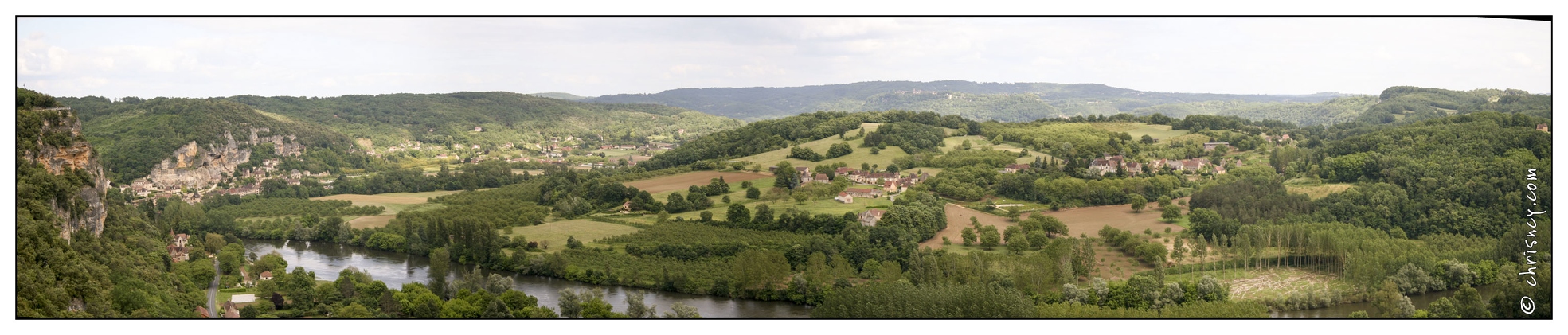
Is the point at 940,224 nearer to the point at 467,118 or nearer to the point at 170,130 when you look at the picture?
the point at 170,130

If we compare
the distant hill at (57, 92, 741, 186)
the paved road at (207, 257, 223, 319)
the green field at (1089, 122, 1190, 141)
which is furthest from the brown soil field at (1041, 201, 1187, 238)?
the paved road at (207, 257, 223, 319)

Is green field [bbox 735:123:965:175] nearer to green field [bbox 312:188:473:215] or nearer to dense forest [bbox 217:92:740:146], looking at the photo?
green field [bbox 312:188:473:215]

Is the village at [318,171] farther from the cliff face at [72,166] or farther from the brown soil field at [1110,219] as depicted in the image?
the brown soil field at [1110,219]

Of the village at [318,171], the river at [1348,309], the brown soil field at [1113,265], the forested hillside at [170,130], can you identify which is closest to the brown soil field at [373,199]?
the village at [318,171]

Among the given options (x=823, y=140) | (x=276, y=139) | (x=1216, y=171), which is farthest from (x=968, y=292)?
(x=276, y=139)

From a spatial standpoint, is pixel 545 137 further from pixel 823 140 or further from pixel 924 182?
pixel 924 182
